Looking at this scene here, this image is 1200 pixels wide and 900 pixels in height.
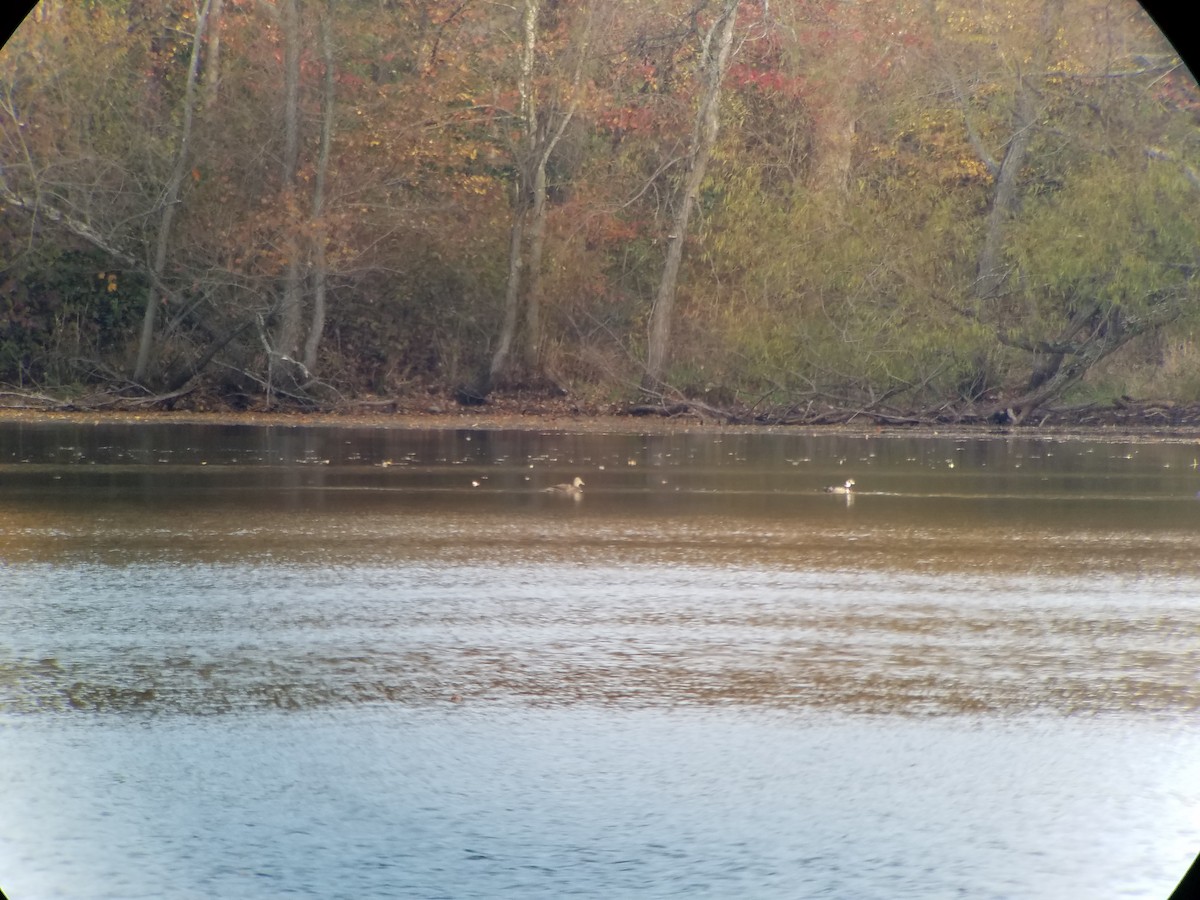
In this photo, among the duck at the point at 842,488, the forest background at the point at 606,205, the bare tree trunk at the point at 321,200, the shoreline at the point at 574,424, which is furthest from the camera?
the bare tree trunk at the point at 321,200

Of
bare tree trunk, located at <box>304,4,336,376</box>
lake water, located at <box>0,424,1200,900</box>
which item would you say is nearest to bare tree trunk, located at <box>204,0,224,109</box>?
bare tree trunk, located at <box>304,4,336,376</box>

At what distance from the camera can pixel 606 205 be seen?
1470 inches

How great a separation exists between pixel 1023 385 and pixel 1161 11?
2934 cm

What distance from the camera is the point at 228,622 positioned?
1014 cm

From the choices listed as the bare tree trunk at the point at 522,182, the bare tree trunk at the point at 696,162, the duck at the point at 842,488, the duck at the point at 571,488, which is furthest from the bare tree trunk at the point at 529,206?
the duck at the point at 842,488

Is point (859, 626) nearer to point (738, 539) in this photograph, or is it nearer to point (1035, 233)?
point (738, 539)

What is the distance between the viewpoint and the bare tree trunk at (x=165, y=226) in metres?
34.2

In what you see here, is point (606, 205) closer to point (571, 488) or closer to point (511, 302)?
point (511, 302)

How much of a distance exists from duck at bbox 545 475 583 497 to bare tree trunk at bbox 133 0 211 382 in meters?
17.9

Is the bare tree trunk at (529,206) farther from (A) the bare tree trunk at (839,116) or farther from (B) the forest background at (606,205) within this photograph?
(A) the bare tree trunk at (839,116)

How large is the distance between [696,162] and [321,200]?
27.7 ft

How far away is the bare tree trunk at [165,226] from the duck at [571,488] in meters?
17.9

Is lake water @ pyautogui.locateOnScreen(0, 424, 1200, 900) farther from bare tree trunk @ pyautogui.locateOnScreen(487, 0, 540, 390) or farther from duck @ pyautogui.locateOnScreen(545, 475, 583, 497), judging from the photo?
bare tree trunk @ pyautogui.locateOnScreen(487, 0, 540, 390)

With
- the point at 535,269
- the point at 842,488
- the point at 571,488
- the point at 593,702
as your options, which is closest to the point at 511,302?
the point at 535,269
